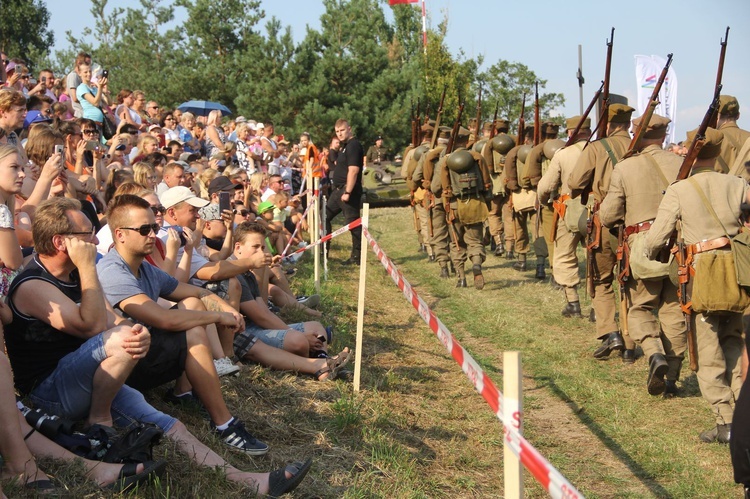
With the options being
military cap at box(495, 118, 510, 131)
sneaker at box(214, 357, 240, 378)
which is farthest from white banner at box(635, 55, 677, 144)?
sneaker at box(214, 357, 240, 378)

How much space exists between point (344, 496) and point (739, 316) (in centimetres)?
307

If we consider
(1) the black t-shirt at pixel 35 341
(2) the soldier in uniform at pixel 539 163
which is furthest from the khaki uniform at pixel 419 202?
(1) the black t-shirt at pixel 35 341

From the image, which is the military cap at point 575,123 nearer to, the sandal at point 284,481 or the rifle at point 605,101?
the rifle at point 605,101

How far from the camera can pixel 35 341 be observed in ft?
15.0

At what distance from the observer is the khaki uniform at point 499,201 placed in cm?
1488

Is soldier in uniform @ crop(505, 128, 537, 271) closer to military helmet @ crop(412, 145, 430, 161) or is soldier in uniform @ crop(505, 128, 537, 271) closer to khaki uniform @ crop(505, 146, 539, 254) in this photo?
khaki uniform @ crop(505, 146, 539, 254)

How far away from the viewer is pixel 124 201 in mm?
5258

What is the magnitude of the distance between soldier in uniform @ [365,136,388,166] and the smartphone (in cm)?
2149

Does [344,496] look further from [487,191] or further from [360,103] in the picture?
[360,103]

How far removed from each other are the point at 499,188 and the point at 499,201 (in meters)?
0.49

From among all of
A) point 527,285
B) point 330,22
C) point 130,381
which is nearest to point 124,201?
point 130,381

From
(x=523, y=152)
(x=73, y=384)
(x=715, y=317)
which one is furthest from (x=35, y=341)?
(x=523, y=152)

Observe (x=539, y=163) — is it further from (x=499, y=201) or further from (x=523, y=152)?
(x=499, y=201)

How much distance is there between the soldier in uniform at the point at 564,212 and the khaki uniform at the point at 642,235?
241cm
